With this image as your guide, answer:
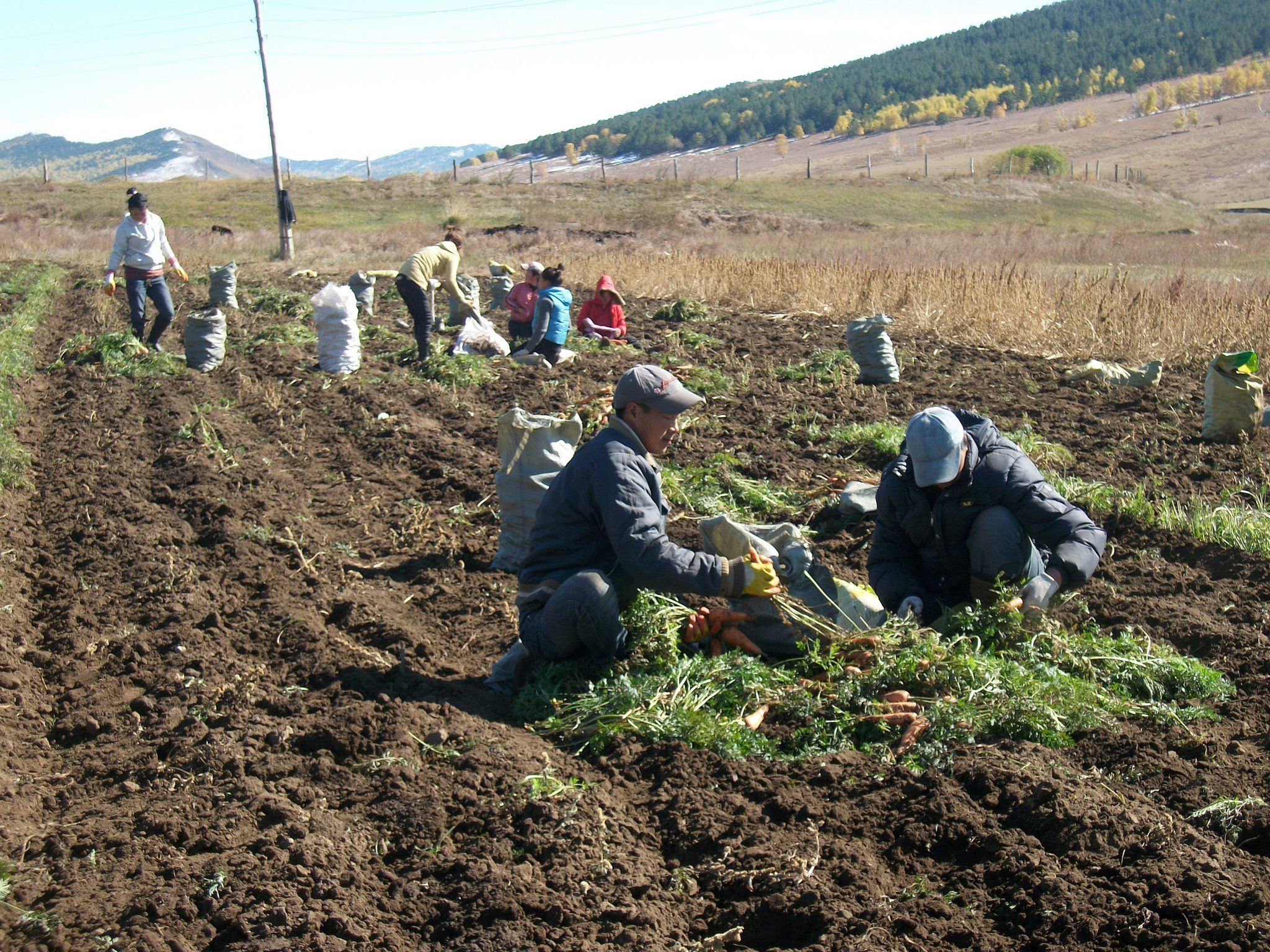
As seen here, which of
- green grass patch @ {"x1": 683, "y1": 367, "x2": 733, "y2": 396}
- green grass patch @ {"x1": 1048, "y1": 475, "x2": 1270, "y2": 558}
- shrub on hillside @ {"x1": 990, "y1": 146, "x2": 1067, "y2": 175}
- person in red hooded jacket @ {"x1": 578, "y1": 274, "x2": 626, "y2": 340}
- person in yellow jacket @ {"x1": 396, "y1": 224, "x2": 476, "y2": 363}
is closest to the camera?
green grass patch @ {"x1": 1048, "y1": 475, "x2": 1270, "y2": 558}

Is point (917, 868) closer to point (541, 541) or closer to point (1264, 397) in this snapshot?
point (541, 541)

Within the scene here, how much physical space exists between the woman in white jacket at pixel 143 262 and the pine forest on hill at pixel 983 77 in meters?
108

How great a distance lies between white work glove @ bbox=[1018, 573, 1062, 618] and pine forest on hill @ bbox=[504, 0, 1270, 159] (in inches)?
4535

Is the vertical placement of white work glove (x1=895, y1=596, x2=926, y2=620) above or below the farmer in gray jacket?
below

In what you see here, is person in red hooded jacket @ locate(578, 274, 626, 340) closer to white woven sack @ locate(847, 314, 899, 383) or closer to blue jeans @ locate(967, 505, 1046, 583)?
white woven sack @ locate(847, 314, 899, 383)

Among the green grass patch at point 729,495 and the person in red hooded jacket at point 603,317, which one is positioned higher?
the person in red hooded jacket at point 603,317

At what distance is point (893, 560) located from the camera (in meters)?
4.80

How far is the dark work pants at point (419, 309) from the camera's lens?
10.8 metres

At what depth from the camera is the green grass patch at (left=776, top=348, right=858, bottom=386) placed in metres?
10.6

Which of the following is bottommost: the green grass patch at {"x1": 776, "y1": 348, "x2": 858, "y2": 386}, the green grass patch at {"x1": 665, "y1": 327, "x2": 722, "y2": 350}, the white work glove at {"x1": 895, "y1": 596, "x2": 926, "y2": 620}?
the white work glove at {"x1": 895, "y1": 596, "x2": 926, "y2": 620}

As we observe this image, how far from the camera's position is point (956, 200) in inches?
1939

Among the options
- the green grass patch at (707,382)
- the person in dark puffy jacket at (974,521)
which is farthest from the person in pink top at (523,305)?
the person in dark puffy jacket at (974,521)

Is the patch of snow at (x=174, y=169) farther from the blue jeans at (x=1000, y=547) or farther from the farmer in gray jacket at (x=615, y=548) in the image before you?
the blue jeans at (x=1000, y=547)

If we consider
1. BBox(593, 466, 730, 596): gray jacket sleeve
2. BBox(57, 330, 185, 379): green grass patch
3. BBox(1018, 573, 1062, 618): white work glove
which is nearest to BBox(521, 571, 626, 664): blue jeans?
BBox(593, 466, 730, 596): gray jacket sleeve
